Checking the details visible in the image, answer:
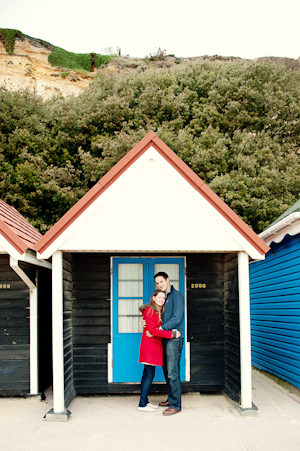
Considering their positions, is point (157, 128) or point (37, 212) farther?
point (157, 128)

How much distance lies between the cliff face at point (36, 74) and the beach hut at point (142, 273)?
78.1 feet

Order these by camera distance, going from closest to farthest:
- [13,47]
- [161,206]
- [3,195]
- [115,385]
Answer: [161,206]
[115,385]
[3,195]
[13,47]

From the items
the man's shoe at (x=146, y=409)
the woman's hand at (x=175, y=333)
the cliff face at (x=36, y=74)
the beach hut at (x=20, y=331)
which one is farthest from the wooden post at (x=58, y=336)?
the cliff face at (x=36, y=74)

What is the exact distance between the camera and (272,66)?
1717 cm

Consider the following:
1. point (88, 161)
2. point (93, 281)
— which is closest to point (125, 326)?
point (93, 281)

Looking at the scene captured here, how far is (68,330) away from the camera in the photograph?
5.89 m

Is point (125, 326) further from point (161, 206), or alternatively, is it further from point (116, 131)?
point (116, 131)

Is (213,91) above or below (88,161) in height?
above

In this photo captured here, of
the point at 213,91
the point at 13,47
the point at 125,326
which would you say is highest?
the point at 13,47

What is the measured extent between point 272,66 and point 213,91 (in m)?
2.90

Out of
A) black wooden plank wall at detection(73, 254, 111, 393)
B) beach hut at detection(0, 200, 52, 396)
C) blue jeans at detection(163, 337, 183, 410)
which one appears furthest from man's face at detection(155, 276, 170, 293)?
beach hut at detection(0, 200, 52, 396)

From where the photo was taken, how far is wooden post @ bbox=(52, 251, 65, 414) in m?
4.99

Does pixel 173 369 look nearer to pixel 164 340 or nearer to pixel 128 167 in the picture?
pixel 164 340

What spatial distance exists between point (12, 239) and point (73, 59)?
2904 centimetres
